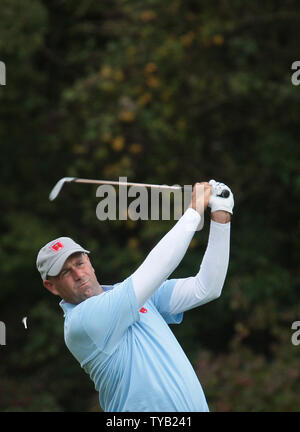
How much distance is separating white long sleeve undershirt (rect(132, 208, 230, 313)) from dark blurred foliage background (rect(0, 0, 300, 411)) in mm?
4741

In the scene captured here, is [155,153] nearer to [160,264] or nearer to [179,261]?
[179,261]

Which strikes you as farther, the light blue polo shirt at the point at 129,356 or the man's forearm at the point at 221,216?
the man's forearm at the point at 221,216

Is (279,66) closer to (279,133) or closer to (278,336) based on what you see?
(279,133)

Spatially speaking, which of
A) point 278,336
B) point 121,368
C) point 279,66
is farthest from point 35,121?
point 121,368

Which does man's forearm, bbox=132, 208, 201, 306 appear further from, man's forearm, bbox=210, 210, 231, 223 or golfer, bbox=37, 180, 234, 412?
man's forearm, bbox=210, 210, 231, 223

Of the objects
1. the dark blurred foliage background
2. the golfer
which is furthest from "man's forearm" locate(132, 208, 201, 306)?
the dark blurred foliage background

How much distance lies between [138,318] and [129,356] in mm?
165

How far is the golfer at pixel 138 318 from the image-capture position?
3172mm

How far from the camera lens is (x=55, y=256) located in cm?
342

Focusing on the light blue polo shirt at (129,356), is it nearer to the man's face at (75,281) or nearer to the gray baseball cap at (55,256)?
the man's face at (75,281)

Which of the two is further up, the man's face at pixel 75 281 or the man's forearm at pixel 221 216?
the man's forearm at pixel 221 216

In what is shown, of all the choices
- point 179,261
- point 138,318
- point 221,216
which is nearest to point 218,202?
point 221,216

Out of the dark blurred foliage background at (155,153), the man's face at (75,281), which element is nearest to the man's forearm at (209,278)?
the man's face at (75,281)

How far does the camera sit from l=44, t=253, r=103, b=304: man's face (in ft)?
11.2
